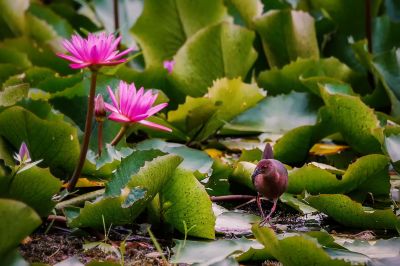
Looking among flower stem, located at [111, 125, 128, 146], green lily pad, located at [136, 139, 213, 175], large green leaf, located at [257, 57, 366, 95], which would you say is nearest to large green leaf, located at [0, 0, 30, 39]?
large green leaf, located at [257, 57, 366, 95]

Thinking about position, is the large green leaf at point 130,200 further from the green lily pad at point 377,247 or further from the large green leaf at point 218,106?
the large green leaf at point 218,106

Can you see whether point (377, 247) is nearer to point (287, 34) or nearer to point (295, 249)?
point (295, 249)

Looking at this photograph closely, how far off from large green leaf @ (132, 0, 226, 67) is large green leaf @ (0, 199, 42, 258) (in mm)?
1073

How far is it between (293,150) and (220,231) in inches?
14.3

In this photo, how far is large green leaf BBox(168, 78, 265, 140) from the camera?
1.52 metres

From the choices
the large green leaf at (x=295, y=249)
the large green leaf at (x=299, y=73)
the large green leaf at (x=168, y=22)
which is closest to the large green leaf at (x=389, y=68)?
the large green leaf at (x=299, y=73)

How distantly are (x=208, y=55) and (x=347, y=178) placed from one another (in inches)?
22.4

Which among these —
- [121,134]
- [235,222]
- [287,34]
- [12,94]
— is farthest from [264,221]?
[287,34]

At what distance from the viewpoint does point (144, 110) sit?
43.9 inches

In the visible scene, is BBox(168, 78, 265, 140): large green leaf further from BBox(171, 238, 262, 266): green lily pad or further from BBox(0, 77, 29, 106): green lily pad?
BBox(171, 238, 262, 266): green lily pad

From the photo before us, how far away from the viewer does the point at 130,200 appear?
3.35 ft

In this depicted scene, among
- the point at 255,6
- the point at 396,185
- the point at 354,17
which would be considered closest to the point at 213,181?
the point at 396,185

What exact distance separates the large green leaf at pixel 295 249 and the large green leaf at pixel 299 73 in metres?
0.76

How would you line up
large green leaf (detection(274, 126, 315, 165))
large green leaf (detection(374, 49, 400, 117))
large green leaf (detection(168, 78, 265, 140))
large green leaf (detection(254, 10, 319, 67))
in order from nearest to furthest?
large green leaf (detection(274, 126, 315, 165)) → large green leaf (detection(168, 78, 265, 140)) → large green leaf (detection(374, 49, 400, 117)) → large green leaf (detection(254, 10, 319, 67))
